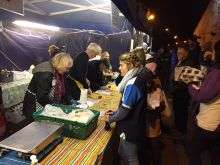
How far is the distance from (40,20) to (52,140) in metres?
3.66

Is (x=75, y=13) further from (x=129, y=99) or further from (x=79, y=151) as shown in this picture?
(x=79, y=151)

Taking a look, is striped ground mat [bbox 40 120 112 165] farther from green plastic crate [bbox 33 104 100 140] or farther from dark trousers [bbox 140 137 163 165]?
dark trousers [bbox 140 137 163 165]

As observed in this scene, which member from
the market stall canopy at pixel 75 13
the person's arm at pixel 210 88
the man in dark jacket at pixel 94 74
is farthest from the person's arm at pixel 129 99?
the market stall canopy at pixel 75 13

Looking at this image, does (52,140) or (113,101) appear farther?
(113,101)

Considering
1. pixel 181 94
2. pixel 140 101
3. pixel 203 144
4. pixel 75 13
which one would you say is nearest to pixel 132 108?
pixel 140 101

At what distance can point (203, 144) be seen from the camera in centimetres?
248

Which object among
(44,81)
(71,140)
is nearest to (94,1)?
(44,81)

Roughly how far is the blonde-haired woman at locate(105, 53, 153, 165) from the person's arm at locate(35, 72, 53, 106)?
836mm

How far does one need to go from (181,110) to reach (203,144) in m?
1.96

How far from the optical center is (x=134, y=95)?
7.00 ft

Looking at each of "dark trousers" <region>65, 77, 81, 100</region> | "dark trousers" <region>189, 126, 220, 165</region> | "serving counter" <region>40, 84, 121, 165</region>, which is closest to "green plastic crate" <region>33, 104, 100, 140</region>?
"serving counter" <region>40, 84, 121, 165</region>

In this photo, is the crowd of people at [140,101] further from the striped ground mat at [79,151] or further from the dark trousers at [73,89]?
the striped ground mat at [79,151]

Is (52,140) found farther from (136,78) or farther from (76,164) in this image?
(136,78)

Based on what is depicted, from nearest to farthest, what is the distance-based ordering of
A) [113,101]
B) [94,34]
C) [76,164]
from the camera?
[76,164] → [113,101] → [94,34]
